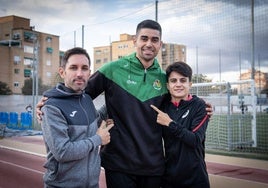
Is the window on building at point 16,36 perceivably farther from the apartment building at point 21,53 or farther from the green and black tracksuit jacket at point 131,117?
the green and black tracksuit jacket at point 131,117

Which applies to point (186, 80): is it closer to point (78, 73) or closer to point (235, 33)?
point (78, 73)

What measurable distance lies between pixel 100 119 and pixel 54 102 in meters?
0.61

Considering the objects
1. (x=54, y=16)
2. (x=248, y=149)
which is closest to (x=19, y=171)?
(x=248, y=149)

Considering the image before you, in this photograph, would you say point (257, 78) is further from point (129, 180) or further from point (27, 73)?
point (27, 73)

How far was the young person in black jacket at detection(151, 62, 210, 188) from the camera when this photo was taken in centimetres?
270

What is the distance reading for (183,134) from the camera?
2650 mm

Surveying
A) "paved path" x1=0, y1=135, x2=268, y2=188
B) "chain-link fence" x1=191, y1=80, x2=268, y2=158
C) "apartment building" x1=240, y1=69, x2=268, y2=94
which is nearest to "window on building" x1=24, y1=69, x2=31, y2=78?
"apartment building" x1=240, y1=69, x2=268, y2=94

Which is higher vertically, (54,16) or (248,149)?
(54,16)

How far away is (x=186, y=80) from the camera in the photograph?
2.90 m

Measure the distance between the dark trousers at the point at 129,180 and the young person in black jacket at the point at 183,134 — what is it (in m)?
0.10

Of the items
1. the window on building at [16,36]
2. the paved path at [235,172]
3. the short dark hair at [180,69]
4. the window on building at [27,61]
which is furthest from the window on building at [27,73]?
the short dark hair at [180,69]

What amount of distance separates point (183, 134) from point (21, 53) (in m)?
46.2

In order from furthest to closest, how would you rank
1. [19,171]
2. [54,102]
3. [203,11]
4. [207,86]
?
[207,86] < [203,11] < [19,171] < [54,102]

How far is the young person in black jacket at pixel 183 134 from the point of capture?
8.84 feet
